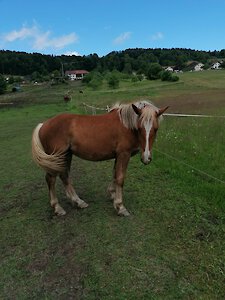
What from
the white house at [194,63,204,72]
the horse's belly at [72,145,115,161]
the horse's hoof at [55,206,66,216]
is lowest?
the white house at [194,63,204,72]

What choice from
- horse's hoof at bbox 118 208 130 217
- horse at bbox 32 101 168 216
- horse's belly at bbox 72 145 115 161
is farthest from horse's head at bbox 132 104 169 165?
horse's hoof at bbox 118 208 130 217

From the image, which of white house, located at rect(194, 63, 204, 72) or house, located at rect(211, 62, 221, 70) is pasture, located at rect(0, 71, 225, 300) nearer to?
house, located at rect(211, 62, 221, 70)

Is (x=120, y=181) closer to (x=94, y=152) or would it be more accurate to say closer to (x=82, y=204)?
(x=94, y=152)

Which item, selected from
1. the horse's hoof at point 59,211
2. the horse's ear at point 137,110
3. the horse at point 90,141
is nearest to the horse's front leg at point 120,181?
the horse at point 90,141

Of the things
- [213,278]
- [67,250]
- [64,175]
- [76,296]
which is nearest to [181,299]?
[213,278]

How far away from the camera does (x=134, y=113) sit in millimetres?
5203

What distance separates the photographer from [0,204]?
20.5 ft

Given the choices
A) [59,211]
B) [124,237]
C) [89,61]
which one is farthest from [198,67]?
[124,237]

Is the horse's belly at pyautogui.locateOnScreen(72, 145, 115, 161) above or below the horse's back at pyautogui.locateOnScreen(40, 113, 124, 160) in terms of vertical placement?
below

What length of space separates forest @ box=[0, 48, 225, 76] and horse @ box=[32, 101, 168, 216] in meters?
103

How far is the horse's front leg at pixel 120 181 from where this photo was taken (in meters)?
5.32

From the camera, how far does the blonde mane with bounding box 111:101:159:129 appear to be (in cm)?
490

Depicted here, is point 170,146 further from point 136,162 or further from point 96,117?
point 96,117

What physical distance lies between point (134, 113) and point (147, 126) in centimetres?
41
